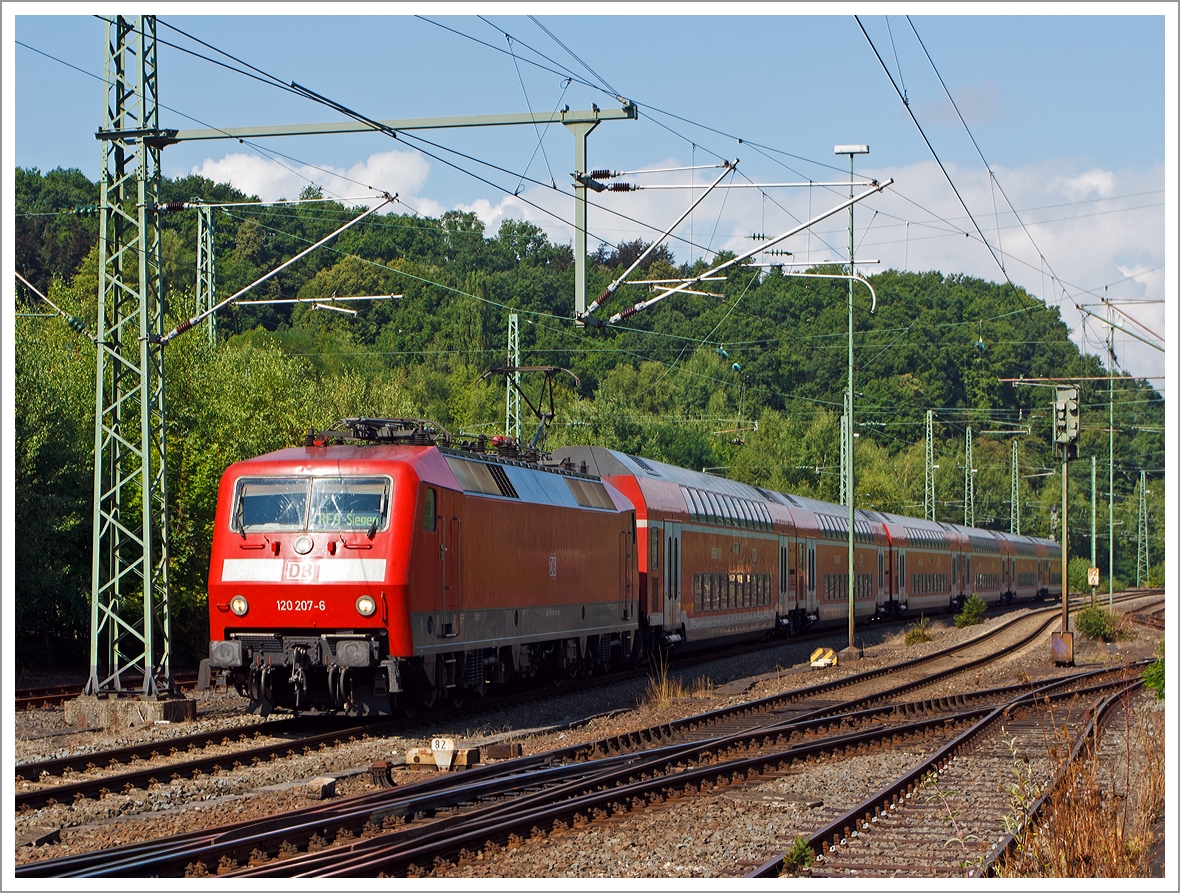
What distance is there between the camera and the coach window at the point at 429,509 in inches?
622

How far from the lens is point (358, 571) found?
15.3 metres

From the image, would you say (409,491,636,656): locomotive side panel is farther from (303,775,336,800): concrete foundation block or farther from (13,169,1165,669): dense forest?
(13,169,1165,669): dense forest

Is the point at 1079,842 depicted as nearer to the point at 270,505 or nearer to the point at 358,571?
the point at 358,571

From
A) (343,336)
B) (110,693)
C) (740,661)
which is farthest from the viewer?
(343,336)

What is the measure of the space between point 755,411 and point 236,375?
59.7 meters

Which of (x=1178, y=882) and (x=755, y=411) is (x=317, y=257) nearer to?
(x=755, y=411)

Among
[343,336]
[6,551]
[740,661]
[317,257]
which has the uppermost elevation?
[317,257]

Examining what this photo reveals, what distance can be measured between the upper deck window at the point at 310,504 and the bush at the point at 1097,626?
27843 millimetres

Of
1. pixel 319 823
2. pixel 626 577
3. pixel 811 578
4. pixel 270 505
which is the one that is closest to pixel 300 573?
pixel 270 505

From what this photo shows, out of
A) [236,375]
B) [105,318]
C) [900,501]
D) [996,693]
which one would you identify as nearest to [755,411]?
[900,501]

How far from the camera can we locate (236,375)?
32.5 metres

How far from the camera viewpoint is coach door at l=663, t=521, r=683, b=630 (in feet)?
86.6

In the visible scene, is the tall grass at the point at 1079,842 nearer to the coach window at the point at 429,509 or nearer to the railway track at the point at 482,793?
the railway track at the point at 482,793

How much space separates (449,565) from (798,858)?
804cm
